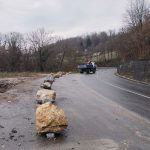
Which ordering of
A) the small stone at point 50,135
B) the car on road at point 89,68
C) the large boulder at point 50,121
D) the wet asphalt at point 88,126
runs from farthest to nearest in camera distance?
1. the car on road at point 89,68
2. the large boulder at point 50,121
3. the small stone at point 50,135
4. the wet asphalt at point 88,126

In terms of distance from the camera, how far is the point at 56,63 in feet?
351

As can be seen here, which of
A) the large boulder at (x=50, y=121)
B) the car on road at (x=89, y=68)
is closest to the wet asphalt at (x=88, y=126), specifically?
Result: the large boulder at (x=50, y=121)

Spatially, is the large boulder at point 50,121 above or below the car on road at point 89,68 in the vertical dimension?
above

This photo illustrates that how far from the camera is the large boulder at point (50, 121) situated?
38.1ft

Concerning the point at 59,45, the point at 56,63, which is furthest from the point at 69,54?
the point at 56,63

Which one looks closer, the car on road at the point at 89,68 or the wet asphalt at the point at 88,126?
the wet asphalt at the point at 88,126

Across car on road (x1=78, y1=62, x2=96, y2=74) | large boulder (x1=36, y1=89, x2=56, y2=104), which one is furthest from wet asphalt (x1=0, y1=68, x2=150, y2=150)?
car on road (x1=78, y1=62, x2=96, y2=74)

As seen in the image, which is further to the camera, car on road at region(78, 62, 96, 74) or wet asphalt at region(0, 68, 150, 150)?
car on road at region(78, 62, 96, 74)

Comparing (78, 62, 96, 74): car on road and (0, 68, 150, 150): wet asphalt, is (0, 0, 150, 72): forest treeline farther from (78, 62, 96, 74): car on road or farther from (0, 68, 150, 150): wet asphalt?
(0, 68, 150, 150): wet asphalt

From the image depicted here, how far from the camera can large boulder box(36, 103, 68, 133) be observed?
11602mm

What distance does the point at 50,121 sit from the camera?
11.6m

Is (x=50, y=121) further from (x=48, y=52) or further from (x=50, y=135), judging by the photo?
(x=48, y=52)

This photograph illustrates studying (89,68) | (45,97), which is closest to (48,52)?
(89,68)

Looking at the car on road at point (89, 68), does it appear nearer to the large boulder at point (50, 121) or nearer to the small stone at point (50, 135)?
the large boulder at point (50, 121)
